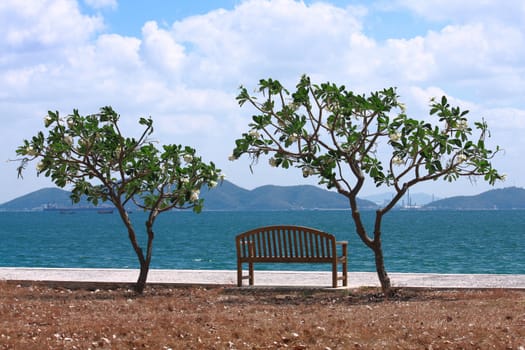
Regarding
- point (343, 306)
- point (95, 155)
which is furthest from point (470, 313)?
point (95, 155)

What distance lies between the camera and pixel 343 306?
31.5 feet

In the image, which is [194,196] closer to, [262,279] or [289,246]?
[289,246]

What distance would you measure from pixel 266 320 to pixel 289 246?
359 centimetres

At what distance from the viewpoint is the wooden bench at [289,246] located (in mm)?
11602

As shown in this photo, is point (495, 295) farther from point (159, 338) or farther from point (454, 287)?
point (159, 338)

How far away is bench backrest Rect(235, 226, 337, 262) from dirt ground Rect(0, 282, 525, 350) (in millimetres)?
748

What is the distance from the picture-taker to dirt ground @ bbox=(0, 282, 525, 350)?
713cm

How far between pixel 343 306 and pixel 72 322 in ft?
10.9

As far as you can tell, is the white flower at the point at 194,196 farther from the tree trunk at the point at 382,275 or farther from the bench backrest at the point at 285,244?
the tree trunk at the point at 382,275

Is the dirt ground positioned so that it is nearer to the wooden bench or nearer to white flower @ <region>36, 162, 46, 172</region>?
the wooden bench

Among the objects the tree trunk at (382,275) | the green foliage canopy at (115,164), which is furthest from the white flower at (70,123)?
the tree trunk at (382,275)

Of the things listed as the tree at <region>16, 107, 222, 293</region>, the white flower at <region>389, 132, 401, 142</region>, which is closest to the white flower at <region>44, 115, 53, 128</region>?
the tree at <region>16, 107, 222, 293</region>

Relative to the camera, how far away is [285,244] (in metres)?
11.8

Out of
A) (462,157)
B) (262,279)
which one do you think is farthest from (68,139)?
(462,157)
